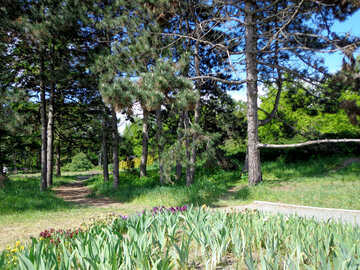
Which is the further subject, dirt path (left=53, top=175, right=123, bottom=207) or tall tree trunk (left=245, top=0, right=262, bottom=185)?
dirt path (left=53, top=175, right=123, bottom=207)

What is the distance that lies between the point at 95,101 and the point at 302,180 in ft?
33.3

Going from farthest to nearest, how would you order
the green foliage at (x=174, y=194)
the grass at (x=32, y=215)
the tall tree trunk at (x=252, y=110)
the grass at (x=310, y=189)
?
the tall tree trunk at (x=252, y=110), the green foliage at (x=174, y=194), the grass at (x=310, y=189), the grass at (x=32, y=215)

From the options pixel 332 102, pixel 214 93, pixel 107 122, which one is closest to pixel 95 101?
pixel 107 122

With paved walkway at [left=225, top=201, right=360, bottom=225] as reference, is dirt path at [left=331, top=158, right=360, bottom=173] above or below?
above

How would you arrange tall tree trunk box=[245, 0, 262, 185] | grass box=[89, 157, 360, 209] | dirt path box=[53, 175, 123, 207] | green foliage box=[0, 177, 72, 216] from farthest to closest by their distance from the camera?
dirt path box=[53, 175, 123, 207], tall tree trunk box=[245, 0, 262, 185], green foliage box=[0, 177, 72, 216], grass box=[89, 157, 360, 209]

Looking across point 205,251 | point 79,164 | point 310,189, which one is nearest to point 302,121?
point 310,189

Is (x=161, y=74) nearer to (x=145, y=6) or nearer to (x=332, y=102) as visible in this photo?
(x=145, y=6)

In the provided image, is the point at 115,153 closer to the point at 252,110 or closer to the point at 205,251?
the point at 252,110

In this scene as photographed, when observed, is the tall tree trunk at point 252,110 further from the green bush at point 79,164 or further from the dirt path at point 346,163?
the green bush at point 79,164

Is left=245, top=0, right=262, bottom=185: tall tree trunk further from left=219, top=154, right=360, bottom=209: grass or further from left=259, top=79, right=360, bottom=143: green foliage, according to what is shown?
left=259, top=79, right=360, bottom=143: green foliage

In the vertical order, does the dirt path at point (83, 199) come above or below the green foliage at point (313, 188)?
below

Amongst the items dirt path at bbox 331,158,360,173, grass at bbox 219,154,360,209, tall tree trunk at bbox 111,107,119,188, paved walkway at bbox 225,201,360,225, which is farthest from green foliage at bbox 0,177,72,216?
dirt path at bbox 331,158,360,173

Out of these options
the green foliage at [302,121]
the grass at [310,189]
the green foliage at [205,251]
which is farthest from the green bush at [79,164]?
the green foliage at [205,251]

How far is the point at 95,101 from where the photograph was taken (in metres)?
12.2
